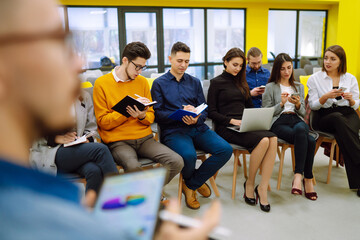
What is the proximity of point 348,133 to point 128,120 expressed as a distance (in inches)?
83.7

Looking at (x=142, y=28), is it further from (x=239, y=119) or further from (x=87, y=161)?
(x=87, y=161)

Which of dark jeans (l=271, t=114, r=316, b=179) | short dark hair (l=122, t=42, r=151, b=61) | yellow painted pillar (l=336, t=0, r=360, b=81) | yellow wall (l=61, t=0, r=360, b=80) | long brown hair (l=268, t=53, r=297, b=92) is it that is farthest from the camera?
yellow wall (l=61, t=0, r=360, b=80)

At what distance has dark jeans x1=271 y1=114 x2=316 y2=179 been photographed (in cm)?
305

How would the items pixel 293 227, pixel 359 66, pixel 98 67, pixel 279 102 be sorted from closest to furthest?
1. pixel 293 227
2. pixel 279 102
3. pixel 359 66
4. pixel 98 67

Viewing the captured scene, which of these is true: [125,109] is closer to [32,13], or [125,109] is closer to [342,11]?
[32,13]

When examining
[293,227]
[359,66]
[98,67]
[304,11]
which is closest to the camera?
[293,227]

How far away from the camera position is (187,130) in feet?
9.78

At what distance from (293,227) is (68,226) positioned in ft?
8.15

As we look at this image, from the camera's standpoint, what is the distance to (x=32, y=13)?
1.59ft

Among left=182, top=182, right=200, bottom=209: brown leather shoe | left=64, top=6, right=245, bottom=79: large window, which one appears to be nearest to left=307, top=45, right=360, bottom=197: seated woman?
left=182, top=182, right=200, bottom=209: brown leather shoe

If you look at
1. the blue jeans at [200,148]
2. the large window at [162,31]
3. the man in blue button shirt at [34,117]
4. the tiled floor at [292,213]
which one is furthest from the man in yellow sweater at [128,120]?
the large window at [162,31]

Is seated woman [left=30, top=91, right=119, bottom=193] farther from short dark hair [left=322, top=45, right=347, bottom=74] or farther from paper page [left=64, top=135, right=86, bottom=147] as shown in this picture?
short dark hair [left=322, top=45, right=347, bottom=74]

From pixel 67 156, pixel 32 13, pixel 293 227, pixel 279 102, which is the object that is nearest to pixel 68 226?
pixel 32 13

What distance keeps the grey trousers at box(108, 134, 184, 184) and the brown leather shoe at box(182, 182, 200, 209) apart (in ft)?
0.97
